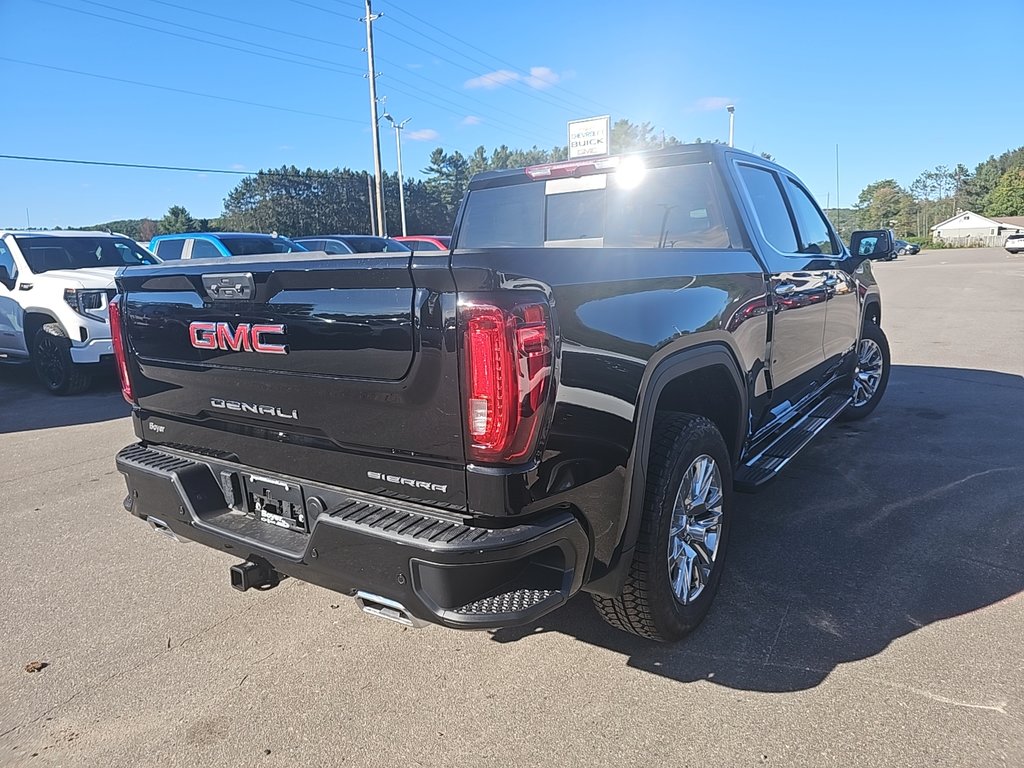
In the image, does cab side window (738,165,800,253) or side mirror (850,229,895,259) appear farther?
side mirror (850,229,895,259)

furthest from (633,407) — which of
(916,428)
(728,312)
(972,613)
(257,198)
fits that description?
(257,198)

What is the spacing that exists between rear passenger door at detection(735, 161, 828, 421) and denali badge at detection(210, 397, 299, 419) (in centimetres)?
243

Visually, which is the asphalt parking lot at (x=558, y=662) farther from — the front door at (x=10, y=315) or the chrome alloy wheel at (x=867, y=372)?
the front door at (x=10, y=315)

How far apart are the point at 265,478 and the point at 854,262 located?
183 inches

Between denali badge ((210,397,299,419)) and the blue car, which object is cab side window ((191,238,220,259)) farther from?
denali badge ((210,397,299,419))

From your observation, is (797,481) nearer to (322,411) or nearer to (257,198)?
(322,411)

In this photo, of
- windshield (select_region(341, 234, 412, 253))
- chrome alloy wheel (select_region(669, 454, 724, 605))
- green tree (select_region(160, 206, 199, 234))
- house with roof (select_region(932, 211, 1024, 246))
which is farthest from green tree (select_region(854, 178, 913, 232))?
chrome alloy wheel (select_region(669, 454, 724, 605))

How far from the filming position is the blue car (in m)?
10.5

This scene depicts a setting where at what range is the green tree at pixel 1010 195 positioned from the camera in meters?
105

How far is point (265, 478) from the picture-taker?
2.52m

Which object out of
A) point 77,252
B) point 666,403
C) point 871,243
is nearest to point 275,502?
point 666,403

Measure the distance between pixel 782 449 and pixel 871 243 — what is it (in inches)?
97.6

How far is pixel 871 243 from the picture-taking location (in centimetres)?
540

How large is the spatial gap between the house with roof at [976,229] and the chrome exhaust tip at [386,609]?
101m
